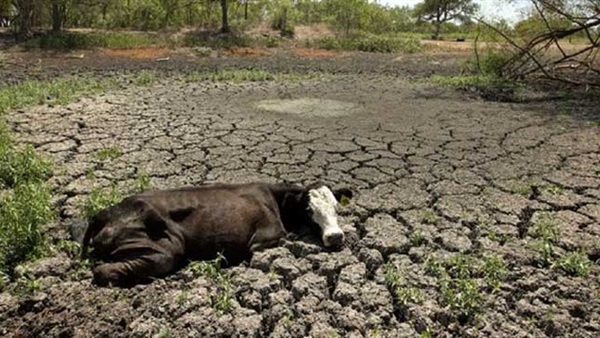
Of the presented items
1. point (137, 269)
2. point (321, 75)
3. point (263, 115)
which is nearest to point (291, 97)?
point (263, 115)

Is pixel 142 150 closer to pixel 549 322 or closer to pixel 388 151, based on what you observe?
pixel 388 151

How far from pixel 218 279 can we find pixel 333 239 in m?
0.86

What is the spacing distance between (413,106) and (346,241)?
5633mm

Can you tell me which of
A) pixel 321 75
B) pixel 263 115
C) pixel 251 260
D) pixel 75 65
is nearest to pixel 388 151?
pixel 263 115

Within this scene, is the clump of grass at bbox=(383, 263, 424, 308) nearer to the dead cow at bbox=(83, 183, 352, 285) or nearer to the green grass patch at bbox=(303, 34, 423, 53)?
the dead cow at bbox=(83, 183, 352, 285)

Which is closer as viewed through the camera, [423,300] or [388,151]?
[423,300]

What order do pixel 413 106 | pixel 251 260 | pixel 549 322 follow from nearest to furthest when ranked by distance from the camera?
pixel 549 322
pixel 251 260
pixel 413 106

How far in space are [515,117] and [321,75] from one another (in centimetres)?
578

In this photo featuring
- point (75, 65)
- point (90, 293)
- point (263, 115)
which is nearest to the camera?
point (90, 293)

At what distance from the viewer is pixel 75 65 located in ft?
47.4

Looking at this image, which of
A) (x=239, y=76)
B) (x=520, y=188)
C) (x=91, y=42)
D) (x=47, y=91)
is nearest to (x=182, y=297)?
(x=520, y=188)

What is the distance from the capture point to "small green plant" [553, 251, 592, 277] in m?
3.58

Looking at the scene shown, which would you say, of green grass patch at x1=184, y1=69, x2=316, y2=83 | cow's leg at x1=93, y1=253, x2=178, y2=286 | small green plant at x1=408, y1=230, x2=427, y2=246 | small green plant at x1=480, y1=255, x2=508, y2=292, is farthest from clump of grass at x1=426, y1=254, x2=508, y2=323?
green grass patch at x1=184, y1=69, x2=316, y2=83

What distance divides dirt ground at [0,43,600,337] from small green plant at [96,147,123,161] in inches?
3.2
